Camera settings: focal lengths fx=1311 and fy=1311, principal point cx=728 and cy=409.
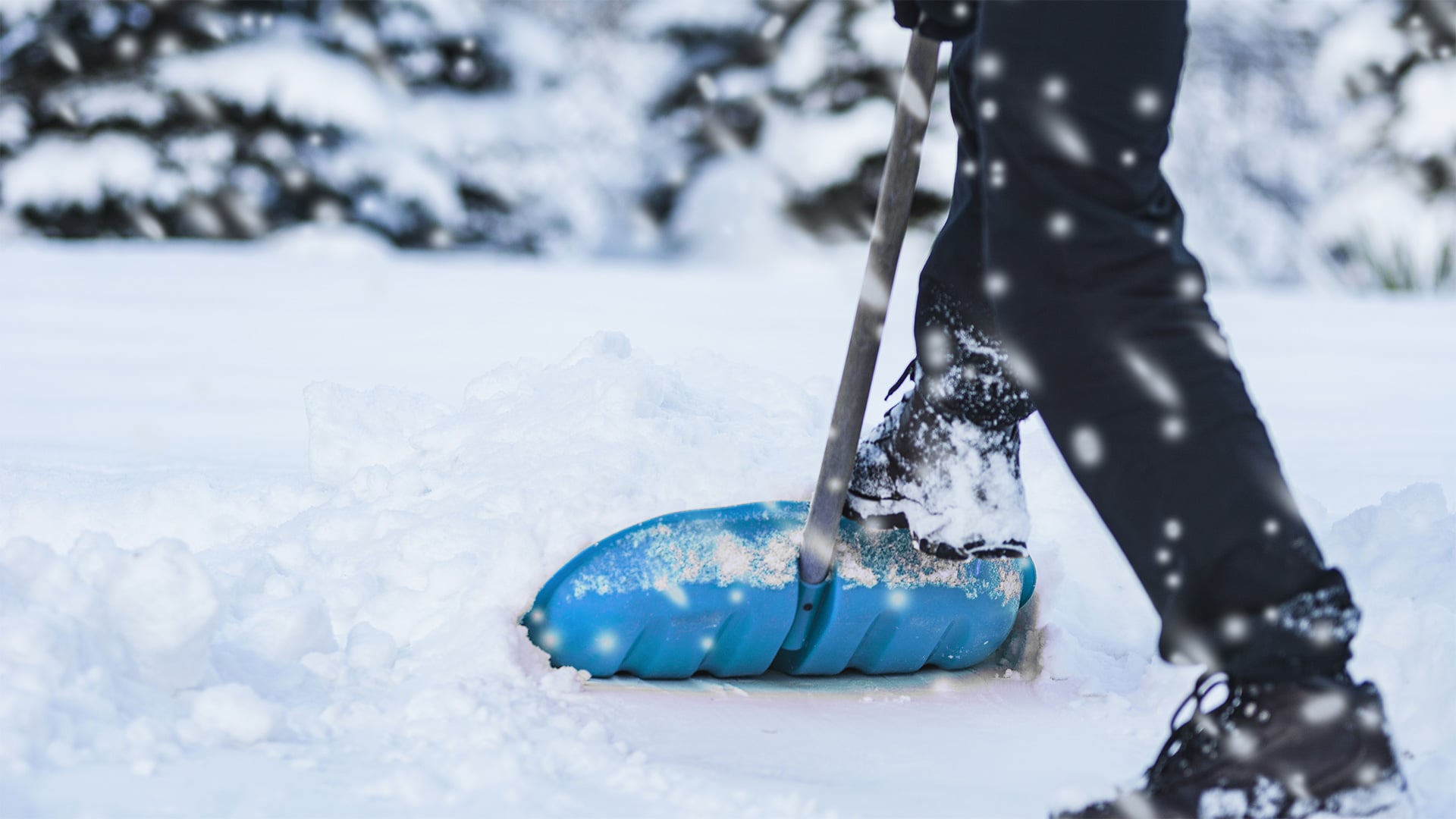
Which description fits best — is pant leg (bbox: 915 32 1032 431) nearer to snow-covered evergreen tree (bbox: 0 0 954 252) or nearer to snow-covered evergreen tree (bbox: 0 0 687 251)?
snow-covered evergreen tree (bbox: 0 0 954 252)

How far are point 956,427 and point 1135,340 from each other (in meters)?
0.43

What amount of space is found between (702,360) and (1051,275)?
1175mm

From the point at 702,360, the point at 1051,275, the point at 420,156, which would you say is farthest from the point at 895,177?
the point at 420,156

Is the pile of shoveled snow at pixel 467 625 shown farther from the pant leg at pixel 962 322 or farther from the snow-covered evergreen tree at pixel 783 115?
the snow-covered evergreen tree at pixel 783 115

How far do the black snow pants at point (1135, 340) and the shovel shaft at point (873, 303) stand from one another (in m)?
0.25

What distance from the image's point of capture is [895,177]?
47.3 inches

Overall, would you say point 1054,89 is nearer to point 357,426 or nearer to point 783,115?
point 357,426

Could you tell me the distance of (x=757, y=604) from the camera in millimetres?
1353

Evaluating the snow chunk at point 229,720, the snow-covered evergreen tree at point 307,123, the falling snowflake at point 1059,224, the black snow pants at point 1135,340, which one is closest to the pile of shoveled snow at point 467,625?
the snow chunk at point 229,720

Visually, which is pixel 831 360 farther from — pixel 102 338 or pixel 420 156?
pixel 420 156

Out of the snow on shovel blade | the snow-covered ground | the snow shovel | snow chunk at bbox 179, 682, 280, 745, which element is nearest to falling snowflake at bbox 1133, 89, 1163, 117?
the snow shovel

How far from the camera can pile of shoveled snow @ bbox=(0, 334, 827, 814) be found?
100 cm

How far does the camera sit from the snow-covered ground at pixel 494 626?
1.00 metres

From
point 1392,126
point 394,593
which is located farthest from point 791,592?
point 1392,126
